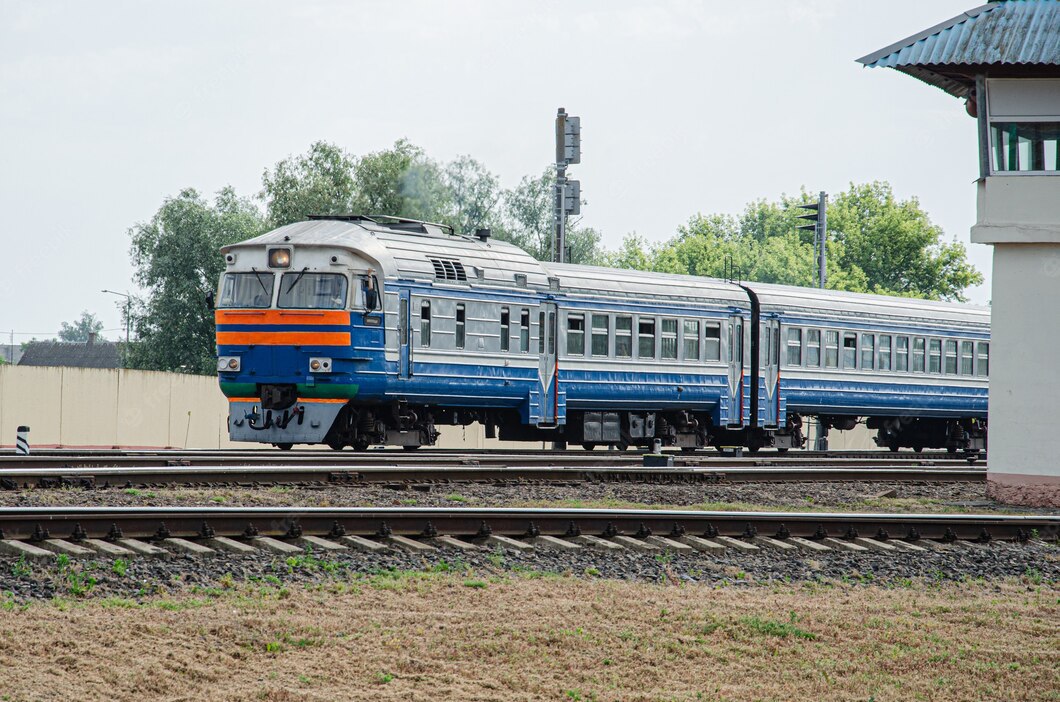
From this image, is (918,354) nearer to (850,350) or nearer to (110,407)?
(850,350)

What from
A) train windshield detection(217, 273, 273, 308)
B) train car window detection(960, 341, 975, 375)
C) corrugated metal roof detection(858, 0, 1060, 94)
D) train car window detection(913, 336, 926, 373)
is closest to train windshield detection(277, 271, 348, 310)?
train windshield detection(217, 273, 273, 308)

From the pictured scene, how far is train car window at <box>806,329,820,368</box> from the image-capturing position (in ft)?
92.9

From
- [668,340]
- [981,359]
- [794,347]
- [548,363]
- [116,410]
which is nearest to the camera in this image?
[548,363]

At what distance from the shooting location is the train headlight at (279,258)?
69.3 feet

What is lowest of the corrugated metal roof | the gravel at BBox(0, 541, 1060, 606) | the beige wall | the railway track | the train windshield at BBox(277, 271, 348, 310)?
the gravel at BBox(0, 541, 1060, 606)

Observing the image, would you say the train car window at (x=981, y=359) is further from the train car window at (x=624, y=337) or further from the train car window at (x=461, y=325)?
the train car window at (x=461, y=325)

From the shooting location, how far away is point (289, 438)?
21359mm

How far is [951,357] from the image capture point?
31266mm

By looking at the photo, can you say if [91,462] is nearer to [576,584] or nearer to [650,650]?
[576,584]

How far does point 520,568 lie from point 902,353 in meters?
21.5

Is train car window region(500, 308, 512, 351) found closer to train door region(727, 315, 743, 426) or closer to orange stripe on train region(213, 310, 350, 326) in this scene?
orange stripe on train region(213, 310, 350, 326)

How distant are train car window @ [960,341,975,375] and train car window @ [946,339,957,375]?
0.26 metres

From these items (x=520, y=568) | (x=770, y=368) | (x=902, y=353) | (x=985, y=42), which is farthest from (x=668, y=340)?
(x=520, y=568)

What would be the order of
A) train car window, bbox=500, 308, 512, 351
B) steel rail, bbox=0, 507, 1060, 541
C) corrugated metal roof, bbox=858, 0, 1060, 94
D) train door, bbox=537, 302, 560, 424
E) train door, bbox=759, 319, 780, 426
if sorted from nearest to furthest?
steel rail, bbox=0, 507, 1060, 541
corrugated metal roof, bbox=858, 0, 1060, 94
train car window, bbox=500, 308, 512, 351
train door, bbox=537, 302, 560, 424
train door, bbox=759, 319, 780, 426
